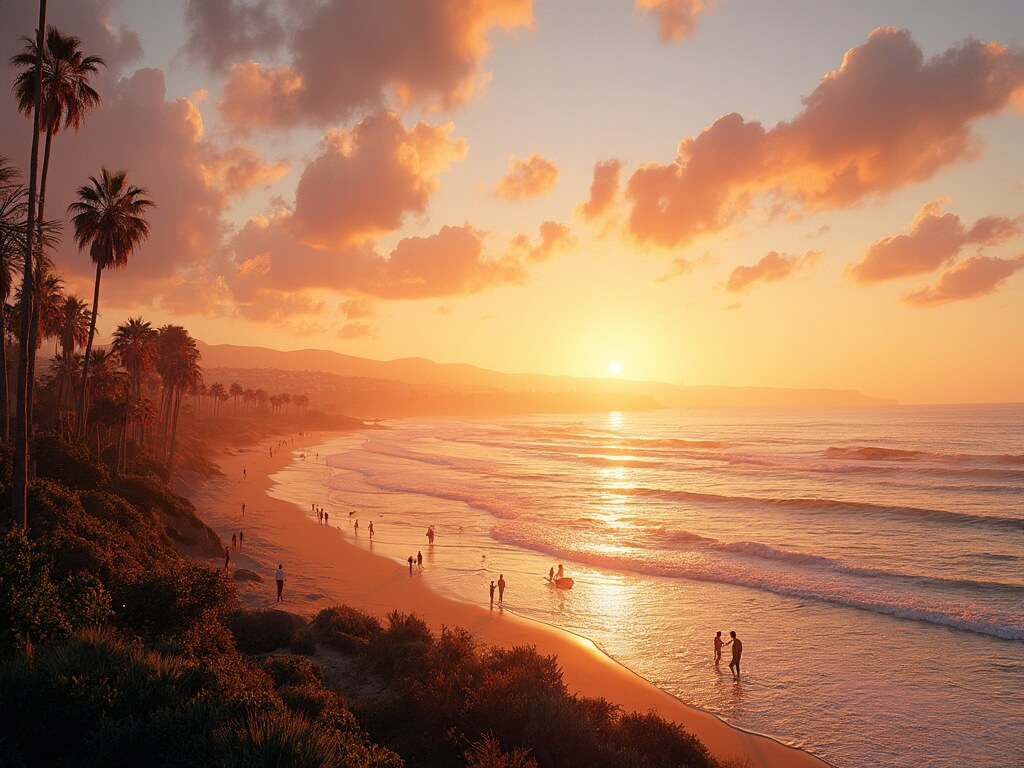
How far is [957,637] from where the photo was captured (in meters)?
21.0

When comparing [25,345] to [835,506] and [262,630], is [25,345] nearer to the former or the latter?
[262,630]

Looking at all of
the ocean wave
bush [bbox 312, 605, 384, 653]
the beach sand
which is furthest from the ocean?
bush [bbox 312, 605, 384, 653]

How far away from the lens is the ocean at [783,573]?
1625 centimetres

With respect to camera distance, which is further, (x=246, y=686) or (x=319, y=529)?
(x=319, y=529)

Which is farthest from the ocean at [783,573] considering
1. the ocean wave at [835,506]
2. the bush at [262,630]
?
the bush at [262,630]

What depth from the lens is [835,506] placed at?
146ft

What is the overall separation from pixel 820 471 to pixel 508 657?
6063cm

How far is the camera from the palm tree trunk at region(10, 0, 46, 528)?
15.9 m

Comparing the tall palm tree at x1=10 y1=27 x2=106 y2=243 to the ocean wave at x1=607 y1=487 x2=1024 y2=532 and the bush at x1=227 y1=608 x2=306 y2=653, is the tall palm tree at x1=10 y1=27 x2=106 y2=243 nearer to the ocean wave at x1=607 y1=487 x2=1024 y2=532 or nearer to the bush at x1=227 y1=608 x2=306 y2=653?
the bush at x1=227 y1=608 x2=306 y2=653

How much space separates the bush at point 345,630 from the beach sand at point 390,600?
173 inches

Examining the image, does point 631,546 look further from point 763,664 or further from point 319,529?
point 319,529

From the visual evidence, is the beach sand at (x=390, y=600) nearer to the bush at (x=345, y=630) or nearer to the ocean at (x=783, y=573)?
the ocean at (x=783, y=573)

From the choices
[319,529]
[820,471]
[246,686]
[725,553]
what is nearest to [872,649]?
[725,553]

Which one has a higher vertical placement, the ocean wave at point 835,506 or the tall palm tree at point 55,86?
the tall palm tree at point 55,86
